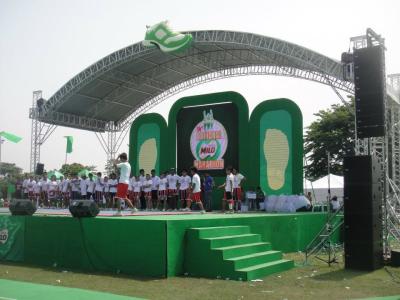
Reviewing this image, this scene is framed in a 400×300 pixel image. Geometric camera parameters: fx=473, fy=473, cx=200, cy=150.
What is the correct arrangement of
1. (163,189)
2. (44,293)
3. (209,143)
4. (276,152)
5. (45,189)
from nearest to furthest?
(44,293), (276,152), (163,189), (209,143), (45,189)

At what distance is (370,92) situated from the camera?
926 cm

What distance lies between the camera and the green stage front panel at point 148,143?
1811cm

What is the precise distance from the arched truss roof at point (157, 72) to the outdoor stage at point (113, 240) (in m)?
13.6

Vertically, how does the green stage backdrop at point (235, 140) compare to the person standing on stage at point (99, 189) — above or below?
above

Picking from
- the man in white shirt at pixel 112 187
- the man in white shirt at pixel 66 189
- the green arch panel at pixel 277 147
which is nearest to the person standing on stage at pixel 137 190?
the man in white shirt at pixel 112 187

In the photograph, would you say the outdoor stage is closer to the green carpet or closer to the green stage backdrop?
the green carpet

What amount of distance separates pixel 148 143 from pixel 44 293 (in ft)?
41.8

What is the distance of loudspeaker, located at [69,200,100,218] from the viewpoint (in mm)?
8422

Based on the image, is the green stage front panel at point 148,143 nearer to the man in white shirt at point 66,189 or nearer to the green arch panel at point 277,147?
the man in white shirt at point 66,189

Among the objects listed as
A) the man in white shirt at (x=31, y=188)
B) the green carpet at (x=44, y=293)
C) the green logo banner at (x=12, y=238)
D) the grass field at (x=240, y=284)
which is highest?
the man in white shirt at (x=31, y=188)

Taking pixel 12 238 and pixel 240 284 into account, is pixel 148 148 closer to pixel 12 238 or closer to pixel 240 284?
pixel 12 238

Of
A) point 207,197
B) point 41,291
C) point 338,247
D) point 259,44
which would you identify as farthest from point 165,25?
point 41,291

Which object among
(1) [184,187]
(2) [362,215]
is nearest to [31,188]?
(1) [184,187]

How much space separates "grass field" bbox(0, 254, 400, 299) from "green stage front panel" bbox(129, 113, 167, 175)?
9982 millimetres
